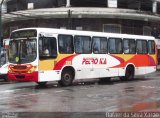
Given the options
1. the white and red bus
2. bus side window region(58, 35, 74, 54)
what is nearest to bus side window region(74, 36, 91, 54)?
the white and red bus

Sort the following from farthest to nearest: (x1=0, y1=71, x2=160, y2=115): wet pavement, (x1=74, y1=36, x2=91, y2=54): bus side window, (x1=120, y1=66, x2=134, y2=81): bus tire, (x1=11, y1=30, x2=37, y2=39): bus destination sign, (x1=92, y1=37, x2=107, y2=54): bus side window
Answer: (x1=120, y1=66, x2=134, y2=81): bus tire
(x1=92, y1=37, x2=107, y2=54): bus side window
(x1=74, y1=36, x2=91, y2=54): bus side window
(x1=11, y1=30, x2=37, y2=39): bus destination sign
(x1=0, y1=71, x2=160, y2=115): wet pavement

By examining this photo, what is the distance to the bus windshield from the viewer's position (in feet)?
71.5

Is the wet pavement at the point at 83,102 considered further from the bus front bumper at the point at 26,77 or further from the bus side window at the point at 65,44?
the bus side window at the point at 65,44

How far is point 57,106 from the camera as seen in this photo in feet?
47.8

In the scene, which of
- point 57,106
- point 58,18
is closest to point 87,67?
point 57,106

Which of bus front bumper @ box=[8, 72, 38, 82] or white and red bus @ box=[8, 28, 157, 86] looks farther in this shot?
white and red bus @ box=[8, 28, 157, 86]

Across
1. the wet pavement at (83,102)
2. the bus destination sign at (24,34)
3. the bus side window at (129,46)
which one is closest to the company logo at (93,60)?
the bus side window at (129,46)

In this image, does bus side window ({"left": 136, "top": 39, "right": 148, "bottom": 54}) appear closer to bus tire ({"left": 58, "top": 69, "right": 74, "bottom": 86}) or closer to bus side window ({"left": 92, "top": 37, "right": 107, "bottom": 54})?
bus side window ({"left": 92, "top": 37, "right": 107, "bottom": 54})

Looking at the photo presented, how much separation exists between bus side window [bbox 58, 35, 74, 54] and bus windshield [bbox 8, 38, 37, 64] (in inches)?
61.4

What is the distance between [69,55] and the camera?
23266 mm

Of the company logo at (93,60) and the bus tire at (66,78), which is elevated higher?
the company logo at (93,60)

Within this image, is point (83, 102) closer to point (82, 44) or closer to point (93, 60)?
point (82, 44)

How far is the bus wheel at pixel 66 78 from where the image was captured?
2302 cm

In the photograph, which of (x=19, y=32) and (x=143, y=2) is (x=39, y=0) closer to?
(x=143, y=2)
